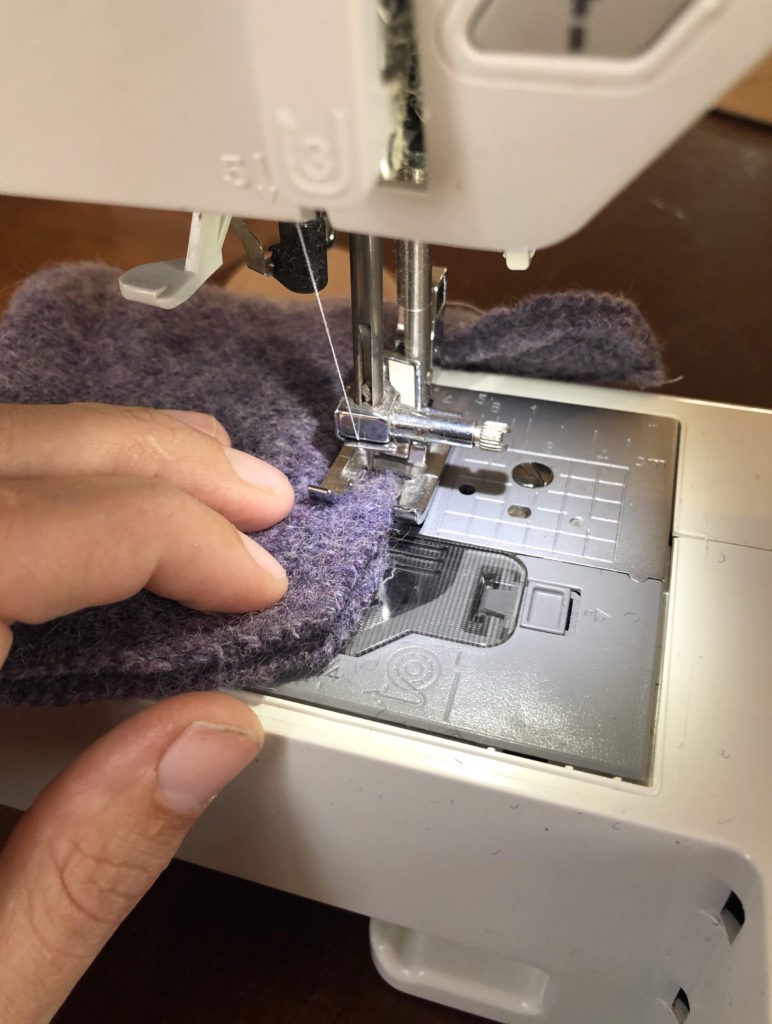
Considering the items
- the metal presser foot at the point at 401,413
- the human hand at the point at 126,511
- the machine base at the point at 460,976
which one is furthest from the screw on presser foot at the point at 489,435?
the machine base at the point at 460,976

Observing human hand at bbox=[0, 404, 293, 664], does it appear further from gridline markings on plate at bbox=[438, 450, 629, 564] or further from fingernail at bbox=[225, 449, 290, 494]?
gridline markings on plate at bbox=[438, 450, 629, 564]

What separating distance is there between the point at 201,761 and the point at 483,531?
24cm

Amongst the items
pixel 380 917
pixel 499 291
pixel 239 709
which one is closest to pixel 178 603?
pixel 239 709

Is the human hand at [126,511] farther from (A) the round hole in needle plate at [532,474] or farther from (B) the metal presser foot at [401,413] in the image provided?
(A) the round hole in needle plate at [532,474]

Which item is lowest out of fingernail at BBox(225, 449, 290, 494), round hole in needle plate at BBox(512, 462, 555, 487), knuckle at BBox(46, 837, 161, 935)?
knuckle at BBox(46, 837, 161, 935)

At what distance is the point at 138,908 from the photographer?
634 mm

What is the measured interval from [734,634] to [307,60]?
396 mm

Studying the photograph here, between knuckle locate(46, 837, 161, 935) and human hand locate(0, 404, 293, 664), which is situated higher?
human hand locate(0, 404, 293, 664)

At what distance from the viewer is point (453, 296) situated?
95 centimetres

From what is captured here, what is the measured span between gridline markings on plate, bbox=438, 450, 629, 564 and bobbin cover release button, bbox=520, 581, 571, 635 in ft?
0.11

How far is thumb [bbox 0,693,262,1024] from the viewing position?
1.40ft

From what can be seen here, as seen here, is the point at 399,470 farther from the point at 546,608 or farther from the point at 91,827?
the point at 91,827

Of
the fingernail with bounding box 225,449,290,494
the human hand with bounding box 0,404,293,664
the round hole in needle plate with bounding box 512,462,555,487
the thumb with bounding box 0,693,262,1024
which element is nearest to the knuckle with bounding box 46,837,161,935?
the thumb with bounding box 0,693,262,1024

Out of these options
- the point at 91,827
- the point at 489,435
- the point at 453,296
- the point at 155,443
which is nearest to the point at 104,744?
the point at 91,827
